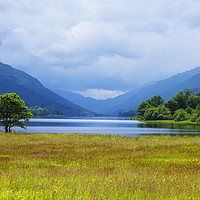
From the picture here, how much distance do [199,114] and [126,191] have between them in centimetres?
16775

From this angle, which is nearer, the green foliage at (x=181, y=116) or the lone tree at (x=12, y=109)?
the lone tree at (x=12, y=109)

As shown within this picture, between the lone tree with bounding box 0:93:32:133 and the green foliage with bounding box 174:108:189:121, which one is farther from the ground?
the lone tree with bounding box 0:93:32:133

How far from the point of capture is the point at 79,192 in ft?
31.4

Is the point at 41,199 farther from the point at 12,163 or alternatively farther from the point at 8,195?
the point at 12,163

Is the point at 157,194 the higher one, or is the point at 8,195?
the point at 8,195

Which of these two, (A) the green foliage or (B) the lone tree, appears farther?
(A) the green foliage

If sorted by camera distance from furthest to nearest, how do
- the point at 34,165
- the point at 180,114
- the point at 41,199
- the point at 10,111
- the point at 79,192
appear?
1. the point at 180,114
2. the point at 10,111
3. the point at 34,165
4. the point at 79,192
5. the point at 41,199

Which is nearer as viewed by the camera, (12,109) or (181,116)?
(12,109)

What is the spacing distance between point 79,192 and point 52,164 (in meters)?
9.45

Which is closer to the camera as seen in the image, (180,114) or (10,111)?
(10,111)

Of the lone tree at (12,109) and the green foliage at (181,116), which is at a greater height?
the lone tree at (12,109)

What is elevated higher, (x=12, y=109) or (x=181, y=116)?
(x=12, y=109)

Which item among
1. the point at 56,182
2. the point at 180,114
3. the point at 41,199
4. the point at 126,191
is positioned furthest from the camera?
the point at 180,114

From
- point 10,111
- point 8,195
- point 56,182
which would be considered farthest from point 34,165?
point 10,111
